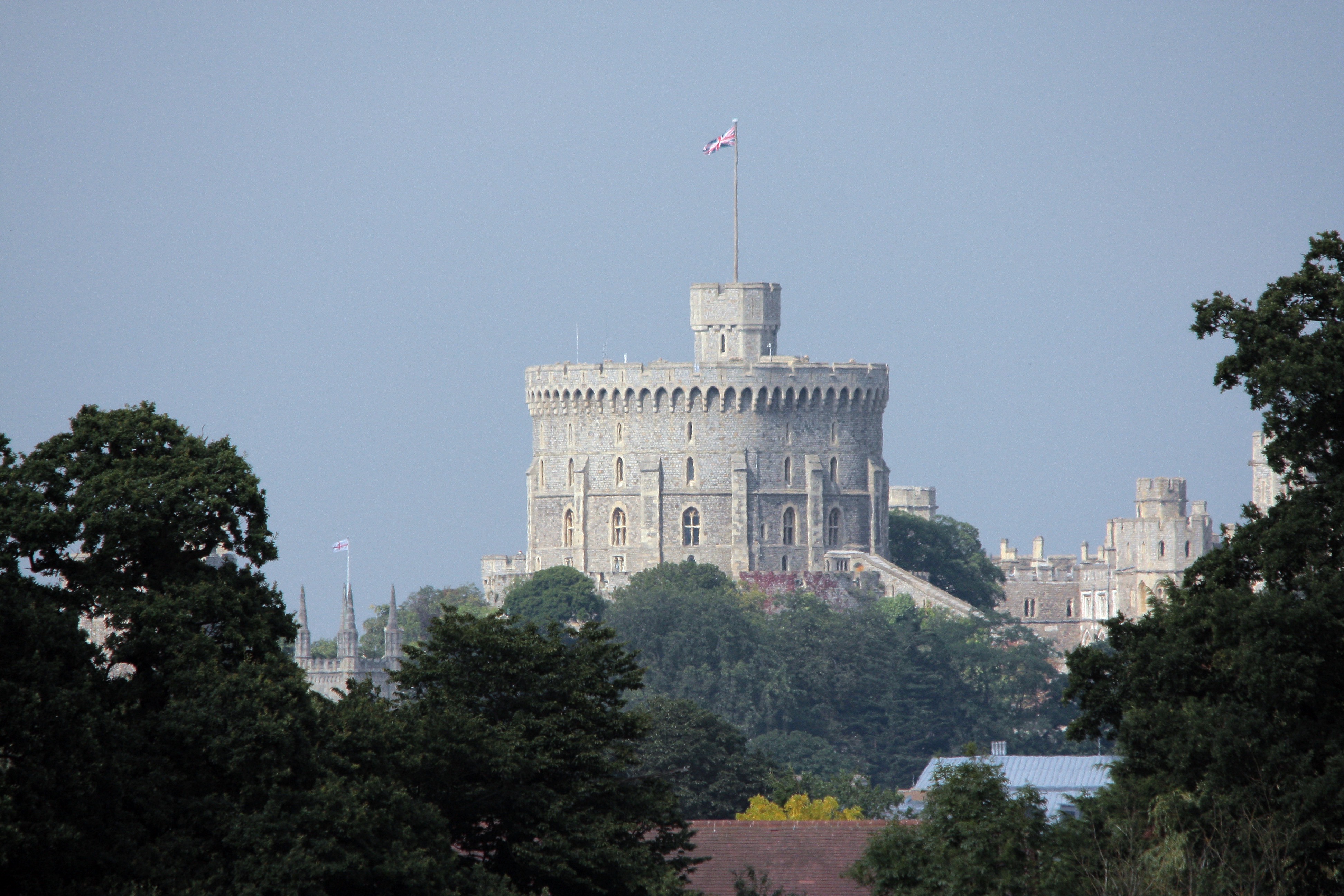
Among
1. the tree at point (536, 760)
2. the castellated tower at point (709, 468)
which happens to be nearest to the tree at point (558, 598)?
the castellated tower at point (709, 468)

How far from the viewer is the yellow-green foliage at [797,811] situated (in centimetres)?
7194

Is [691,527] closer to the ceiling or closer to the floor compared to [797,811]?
closer to the ceiling

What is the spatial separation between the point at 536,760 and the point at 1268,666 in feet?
39.8

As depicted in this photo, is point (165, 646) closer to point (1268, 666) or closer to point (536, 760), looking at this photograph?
point (536, 760)

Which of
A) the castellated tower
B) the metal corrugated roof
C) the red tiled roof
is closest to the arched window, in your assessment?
the castellated tower

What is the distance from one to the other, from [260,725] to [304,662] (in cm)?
6654

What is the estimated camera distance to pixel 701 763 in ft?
259

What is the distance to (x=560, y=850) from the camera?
4362 centimetres

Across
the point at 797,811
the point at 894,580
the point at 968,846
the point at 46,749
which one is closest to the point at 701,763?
the point at 797,811

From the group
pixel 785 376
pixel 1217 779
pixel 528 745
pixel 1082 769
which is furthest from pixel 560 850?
pixel 785 376

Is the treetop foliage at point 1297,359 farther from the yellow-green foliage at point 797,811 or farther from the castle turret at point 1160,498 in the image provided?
the castle turret at point 1160,498

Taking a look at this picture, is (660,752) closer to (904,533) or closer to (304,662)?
(304,662)

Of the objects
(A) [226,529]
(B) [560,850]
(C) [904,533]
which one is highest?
(C) [904,533]

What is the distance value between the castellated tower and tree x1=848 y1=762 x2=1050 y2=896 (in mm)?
83614
